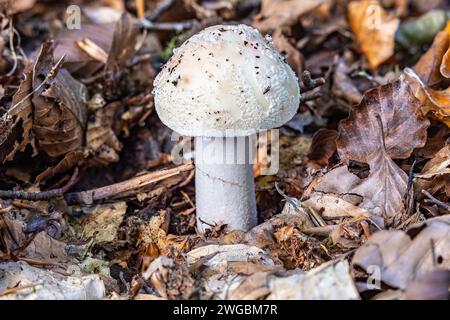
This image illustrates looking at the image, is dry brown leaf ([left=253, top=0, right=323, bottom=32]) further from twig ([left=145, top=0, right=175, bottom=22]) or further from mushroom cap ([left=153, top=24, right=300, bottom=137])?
mushroom cap ([left=153, top=24, right=300, bottom=137])

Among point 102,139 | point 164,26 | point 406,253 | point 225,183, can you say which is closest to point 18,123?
point 102,139

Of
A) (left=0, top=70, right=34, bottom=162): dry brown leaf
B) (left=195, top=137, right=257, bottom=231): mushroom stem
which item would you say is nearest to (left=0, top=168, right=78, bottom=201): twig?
(left=0, top=70, right=34, bottom=162): dry brown leaf

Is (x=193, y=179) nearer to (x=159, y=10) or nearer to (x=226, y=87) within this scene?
(x=226, y=87)

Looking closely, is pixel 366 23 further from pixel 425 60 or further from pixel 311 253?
pixel 311 253

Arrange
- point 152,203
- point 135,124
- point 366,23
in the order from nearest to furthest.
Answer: point 152,203, point 135,124, point 366,23

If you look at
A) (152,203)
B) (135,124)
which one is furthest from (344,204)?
(135,124)
